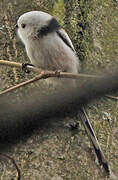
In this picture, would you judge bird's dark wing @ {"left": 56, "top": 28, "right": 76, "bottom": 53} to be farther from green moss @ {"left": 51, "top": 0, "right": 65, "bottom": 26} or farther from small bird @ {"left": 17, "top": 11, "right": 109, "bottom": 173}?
green moss @ {"left": 51, "top": 0, "right": 65, "bottom": 26}

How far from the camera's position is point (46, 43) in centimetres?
161

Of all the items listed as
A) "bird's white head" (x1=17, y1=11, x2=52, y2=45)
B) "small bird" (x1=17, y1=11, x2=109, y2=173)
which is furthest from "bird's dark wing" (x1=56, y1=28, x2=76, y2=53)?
"bird's white head" (x1=17, y1=11, x2=52, y2=45)

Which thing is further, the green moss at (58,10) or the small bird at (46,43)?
the green moss at (58,10)

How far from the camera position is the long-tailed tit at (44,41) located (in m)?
1.58

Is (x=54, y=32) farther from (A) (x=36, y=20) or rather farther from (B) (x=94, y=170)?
(B) (x=94, y=170)

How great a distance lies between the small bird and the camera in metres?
1.57

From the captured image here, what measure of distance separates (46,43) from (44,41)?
15mm

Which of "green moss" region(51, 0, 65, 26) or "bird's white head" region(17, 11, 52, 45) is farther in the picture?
"green moss" region(51, 0, 65, 26)

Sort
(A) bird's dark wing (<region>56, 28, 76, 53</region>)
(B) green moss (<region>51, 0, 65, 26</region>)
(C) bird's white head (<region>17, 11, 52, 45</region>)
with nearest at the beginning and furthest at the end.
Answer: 1. (C) bird's white head (<region>17, 11, 52, 45</region>)
2. (A) bird's dark wing (<region>56, 28, 76, 53</region>)
3. (B) green moss (<region>51, 0, 65, 26</region>)

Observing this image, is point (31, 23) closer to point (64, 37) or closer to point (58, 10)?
point (64, 37)

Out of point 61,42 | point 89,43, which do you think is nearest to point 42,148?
point 61,42

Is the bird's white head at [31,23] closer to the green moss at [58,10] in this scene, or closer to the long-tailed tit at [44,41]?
the long-tailed tit at [44,41]

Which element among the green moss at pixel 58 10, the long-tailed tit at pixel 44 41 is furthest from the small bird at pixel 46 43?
the green moss at pixel 58 10

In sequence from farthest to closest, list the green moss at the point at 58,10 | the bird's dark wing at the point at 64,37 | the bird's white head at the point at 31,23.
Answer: the green moss at the point at 58,10 < the bird's dark wing at the point at 64,37 < the bird's white head at the point at 31,23
